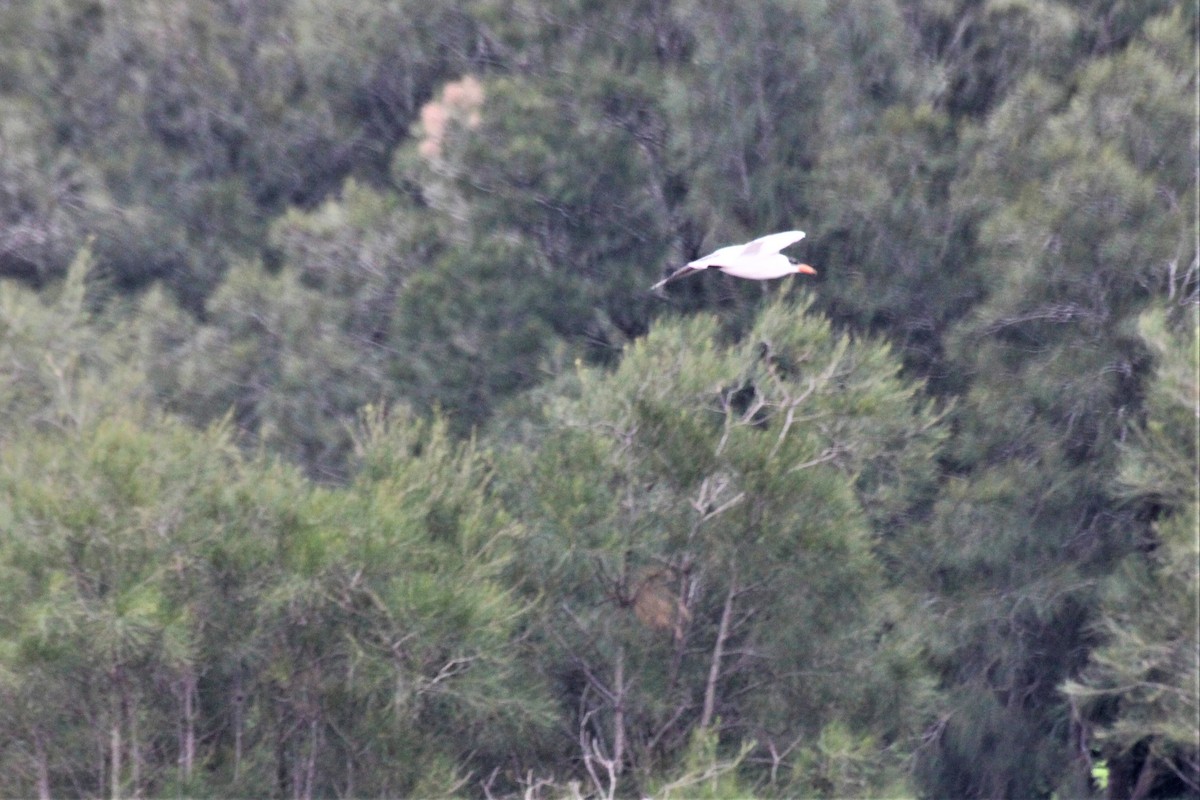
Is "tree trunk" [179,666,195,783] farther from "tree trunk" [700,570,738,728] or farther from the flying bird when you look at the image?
the flying bird

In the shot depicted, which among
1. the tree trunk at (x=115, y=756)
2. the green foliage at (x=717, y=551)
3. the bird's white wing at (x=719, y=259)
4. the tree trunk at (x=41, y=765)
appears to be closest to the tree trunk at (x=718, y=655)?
the green foliage at (x=717, y=551)

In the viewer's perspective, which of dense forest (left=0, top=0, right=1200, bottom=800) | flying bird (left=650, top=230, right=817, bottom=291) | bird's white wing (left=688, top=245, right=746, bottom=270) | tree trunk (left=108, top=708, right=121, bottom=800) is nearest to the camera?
bird's white wing (left=688, top=245, right=746, bottom=270)

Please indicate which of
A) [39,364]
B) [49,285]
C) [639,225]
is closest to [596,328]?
[639,225]

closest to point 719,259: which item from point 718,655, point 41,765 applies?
point 718,655

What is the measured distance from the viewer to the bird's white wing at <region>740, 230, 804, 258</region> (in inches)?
223

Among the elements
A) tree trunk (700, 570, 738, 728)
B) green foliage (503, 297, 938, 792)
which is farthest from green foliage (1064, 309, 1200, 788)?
tree trunk (700, 570, 738, 728)

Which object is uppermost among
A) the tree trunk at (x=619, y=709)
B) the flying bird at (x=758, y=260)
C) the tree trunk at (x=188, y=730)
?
the flying bird at (x=758, y=260)

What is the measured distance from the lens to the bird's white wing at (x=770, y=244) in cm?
567

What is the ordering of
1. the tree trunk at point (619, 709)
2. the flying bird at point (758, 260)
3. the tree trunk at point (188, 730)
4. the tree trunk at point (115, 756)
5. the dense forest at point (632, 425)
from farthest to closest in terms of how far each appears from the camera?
the tree trunk at point (619, 709) → the dense forest at point (632, 425) → the tree trunk at point (188, 730) → the tree trunk at point (115, 756) → the flying bird at point (758, 260)

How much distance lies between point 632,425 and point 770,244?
7.17 feet

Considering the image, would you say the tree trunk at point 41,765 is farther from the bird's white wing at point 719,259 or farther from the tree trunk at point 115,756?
the bird's white wing at point 719,259

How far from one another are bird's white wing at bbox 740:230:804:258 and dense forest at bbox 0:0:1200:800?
75.0 inches

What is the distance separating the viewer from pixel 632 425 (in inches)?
307

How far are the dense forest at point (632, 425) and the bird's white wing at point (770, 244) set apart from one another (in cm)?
190
